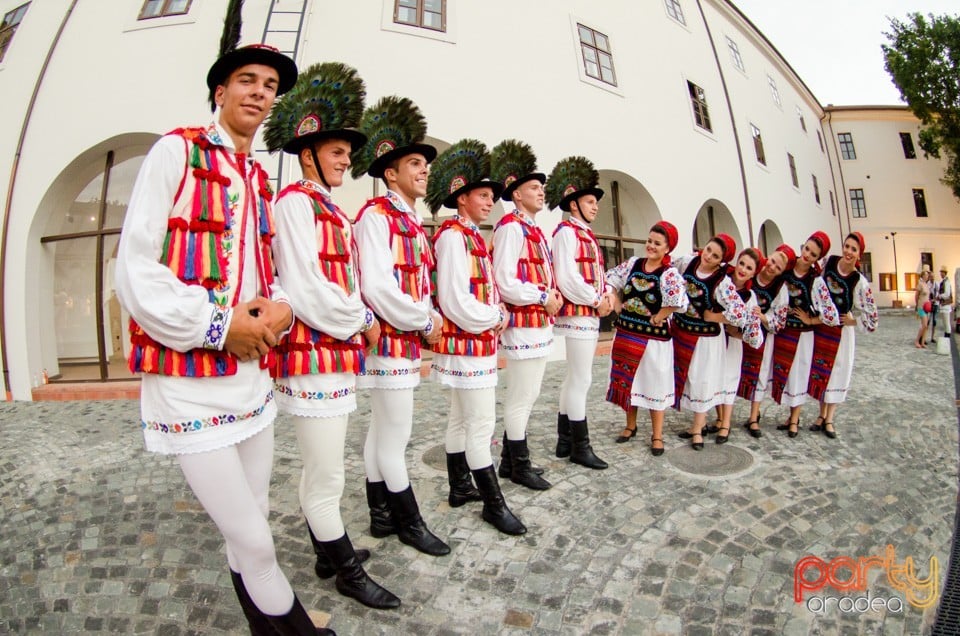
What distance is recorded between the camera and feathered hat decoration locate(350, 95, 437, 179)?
2.97 m

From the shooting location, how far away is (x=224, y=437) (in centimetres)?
167

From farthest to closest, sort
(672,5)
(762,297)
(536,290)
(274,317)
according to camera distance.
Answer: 1. (672,5)
2. (762,297)
3. (536,290)
4. (274,317)

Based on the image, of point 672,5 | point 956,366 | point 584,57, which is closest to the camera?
point 956,366

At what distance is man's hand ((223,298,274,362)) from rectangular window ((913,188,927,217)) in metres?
34.3

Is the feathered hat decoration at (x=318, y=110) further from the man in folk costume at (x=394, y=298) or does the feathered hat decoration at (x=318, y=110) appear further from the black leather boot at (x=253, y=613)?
the black leather boot at (x=253, y=613)

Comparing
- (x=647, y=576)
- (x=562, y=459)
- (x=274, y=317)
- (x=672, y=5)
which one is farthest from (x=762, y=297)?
(x=672, y=5)

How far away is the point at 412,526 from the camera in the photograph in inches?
115

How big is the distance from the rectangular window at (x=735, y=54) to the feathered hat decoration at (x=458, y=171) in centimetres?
1566

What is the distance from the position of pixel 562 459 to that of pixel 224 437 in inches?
126

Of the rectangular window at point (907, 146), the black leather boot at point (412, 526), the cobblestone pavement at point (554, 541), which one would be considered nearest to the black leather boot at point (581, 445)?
the cobblestone pavement at point (554, 541)

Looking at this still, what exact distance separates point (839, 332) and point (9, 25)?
576 inches

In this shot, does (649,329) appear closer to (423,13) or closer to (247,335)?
(247,335)

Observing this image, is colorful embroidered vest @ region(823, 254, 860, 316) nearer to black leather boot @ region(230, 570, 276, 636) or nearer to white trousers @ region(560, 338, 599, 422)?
white trousers @ region(560, 338, 599, 422)

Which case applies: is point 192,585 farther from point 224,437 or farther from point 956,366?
point 956,366
